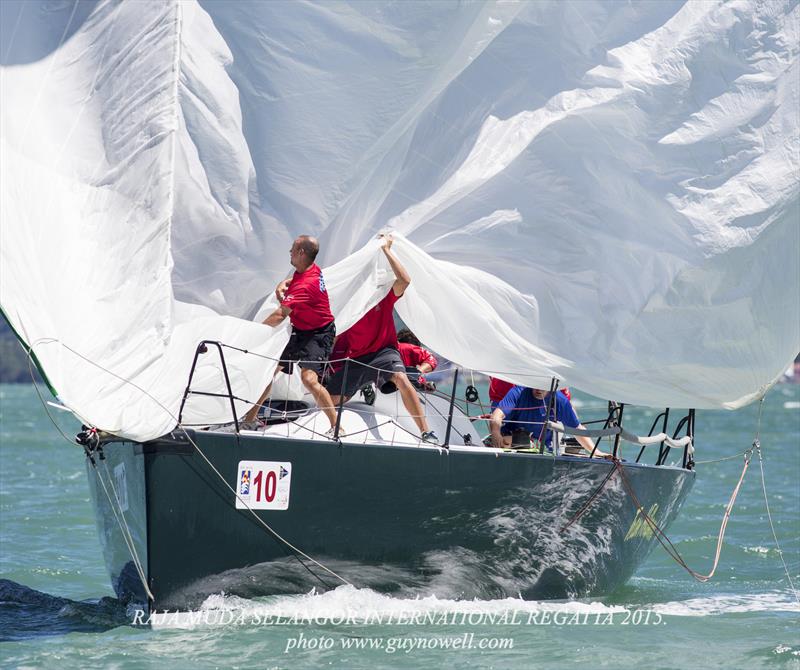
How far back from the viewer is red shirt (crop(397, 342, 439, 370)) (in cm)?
946

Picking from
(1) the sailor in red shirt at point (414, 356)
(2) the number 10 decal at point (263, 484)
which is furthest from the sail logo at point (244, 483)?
(1) the sailor in red shirt at point (414, 356)

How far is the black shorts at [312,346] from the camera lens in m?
7.70

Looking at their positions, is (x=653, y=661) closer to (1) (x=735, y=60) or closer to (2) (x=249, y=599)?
(2) (x=249, y=599)

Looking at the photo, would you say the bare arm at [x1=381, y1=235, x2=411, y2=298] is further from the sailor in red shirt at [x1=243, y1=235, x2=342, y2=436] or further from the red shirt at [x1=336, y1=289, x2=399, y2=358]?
the sailor in red shirt at [x1=243, y1=235, x2=342, y2=436]

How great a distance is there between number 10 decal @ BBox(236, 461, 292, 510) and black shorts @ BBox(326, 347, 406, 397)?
3.67ft

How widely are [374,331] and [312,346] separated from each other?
0.60 metres

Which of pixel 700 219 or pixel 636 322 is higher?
pixel 700 219

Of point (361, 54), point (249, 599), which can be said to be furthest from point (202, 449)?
point (361, 54)

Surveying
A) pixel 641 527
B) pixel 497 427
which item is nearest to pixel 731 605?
pixel 641 527

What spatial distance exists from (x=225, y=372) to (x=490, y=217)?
7.91ft

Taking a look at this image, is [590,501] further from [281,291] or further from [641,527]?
[281,291]

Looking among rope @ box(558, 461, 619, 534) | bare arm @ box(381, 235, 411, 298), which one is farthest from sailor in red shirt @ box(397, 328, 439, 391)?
rope @ box(558, 461, 619, 534)

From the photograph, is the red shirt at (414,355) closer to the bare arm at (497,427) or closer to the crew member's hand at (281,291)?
the bare arm at (497,427)

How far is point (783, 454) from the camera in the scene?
77.6 ft
